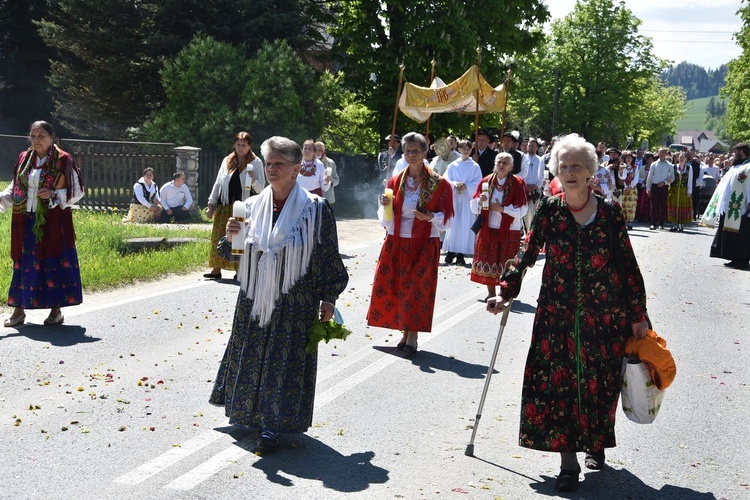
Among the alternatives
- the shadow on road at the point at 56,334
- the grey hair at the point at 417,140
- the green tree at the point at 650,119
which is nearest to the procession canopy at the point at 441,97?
the grey hair at the point at 417,140

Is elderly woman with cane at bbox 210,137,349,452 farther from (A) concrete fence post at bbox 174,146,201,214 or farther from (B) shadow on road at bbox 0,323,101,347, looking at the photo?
(A) concrete fence post at bbox 174,146,201,214

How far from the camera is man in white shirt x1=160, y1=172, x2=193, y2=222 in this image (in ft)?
69.8

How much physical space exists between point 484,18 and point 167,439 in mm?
28827

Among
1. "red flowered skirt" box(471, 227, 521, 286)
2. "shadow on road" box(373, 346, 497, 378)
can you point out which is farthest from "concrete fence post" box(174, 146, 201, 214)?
"shadow on road" box(373, 346, 497, 378)

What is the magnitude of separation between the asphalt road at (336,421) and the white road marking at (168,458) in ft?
0.06

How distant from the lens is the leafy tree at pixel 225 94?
1031 inches

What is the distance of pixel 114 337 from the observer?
30.1 feet

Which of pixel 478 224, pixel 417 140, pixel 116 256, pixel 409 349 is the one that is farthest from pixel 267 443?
pixel 116 256

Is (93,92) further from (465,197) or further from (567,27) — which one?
(567,27)

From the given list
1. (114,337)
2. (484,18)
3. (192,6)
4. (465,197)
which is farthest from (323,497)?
(484,18)

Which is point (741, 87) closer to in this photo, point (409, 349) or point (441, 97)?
point (441, 97)

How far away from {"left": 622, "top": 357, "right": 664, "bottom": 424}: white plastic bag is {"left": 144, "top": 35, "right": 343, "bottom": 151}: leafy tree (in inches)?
839

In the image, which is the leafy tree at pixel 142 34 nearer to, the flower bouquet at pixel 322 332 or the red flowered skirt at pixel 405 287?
the red flowered skirt at pixel 405 287

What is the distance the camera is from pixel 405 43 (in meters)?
31.7
